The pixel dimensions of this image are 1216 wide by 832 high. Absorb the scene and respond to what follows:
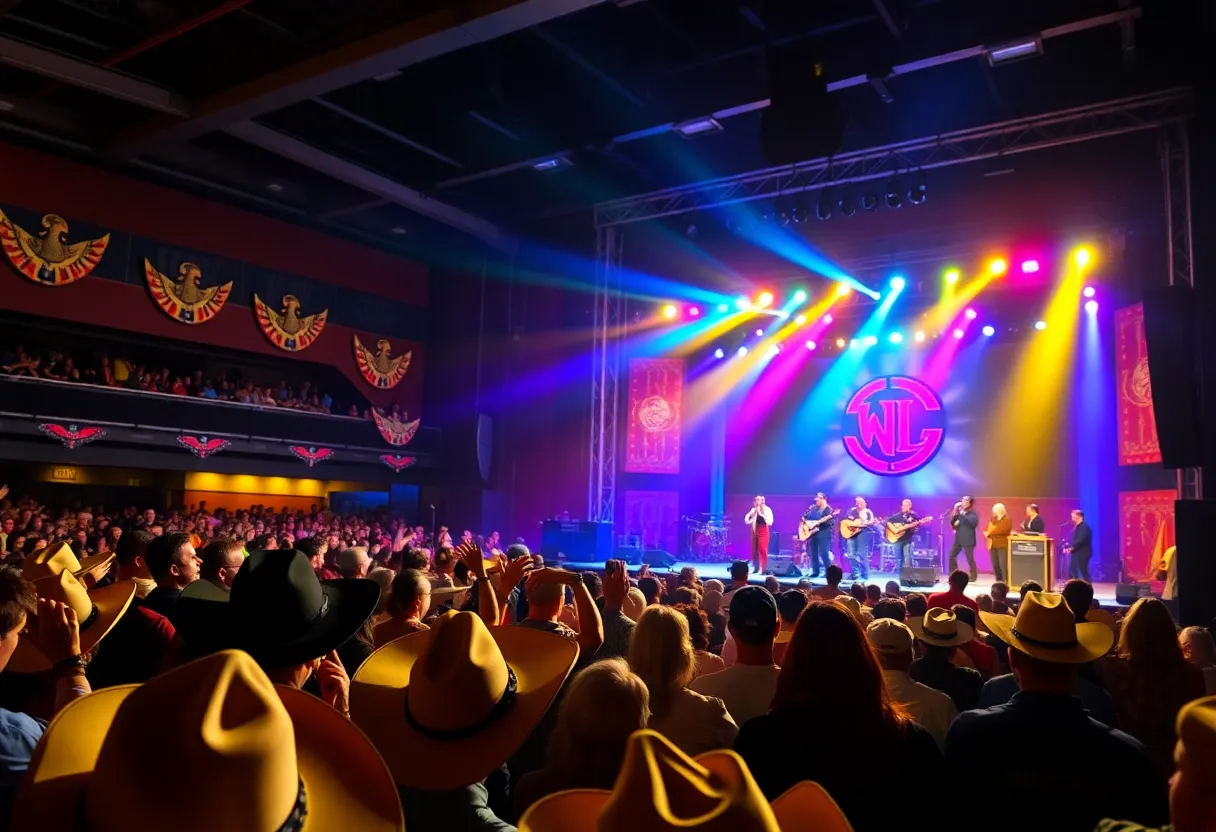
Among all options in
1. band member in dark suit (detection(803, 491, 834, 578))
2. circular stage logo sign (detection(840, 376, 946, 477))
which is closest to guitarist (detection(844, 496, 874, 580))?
band member in dark suit (detection(803, 491, 834, 578))

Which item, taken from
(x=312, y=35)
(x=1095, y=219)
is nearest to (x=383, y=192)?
(x=312, y=35)

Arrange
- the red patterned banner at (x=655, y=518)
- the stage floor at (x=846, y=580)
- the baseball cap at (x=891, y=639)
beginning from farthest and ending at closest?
the red patterned banner at (x=655, y=518) → the stage floor at (x=846, y=580) → the baseball cap at (x=891, y=639)

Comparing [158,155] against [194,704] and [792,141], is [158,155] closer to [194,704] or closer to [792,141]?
[792,141]

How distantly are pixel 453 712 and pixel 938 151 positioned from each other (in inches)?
535

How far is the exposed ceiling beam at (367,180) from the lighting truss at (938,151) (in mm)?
3774

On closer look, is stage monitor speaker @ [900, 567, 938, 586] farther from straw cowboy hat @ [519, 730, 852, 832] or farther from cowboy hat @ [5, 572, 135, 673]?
straw cowboy hat @ [519, 730, 852, 832]

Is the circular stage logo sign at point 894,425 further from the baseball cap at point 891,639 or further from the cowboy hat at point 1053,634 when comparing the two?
the cowboy hat at point 1053,634

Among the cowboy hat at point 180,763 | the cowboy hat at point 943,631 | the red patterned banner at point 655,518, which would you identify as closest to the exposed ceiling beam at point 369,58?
the cowboy hat at point 943,631

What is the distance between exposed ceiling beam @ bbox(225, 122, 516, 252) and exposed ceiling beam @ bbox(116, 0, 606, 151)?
0.74 m

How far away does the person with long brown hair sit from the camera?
7.34 ft

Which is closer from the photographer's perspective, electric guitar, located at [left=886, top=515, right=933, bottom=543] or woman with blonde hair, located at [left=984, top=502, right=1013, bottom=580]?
woman with blonde hair, located at [left=984, top=502, right=1013, bottom=580]

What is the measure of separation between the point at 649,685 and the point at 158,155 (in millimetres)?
16209

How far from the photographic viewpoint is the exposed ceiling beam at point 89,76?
11.6 meters

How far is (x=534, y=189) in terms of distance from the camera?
1803 centimetres
